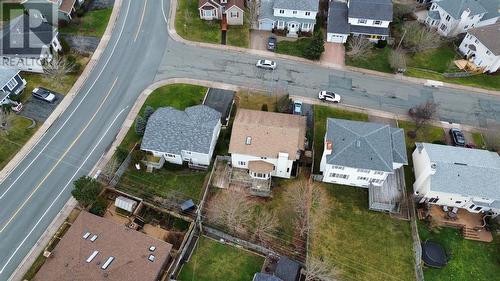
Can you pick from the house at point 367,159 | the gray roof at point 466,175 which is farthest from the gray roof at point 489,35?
the house at point 367,159

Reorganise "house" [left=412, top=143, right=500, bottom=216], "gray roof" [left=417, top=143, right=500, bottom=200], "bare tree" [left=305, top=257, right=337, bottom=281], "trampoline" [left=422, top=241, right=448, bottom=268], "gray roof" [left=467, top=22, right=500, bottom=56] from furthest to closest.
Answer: "gray roof" [left=467, top=22, right=500, bottom=56] < "house" [left=412, top=143, right=500, bottom=216] < "gray roof" [left=417, top=143, right=500, bottom=200] < "trampoline" [left=422, top=241, right=448, bottom=268] < "bare tree" [left=305, top=257, right=337, bottom=281]

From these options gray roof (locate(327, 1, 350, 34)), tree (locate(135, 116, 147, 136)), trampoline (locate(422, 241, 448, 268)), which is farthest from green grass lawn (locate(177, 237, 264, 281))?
gray roof (locate(327, 1, 350, 34))

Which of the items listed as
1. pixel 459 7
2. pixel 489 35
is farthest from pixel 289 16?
pixel 489 35

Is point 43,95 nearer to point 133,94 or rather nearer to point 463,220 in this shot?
point 133,94

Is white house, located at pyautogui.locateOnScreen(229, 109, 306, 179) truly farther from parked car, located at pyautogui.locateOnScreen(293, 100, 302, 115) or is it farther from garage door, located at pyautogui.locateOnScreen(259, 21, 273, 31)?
garage door, located at pyautogui.locateOnScreen(259, 21, 273, 31)

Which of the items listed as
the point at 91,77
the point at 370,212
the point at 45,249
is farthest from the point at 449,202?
the point at 91,77

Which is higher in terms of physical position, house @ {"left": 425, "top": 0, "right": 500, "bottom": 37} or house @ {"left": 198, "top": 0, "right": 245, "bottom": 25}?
house @ {"left": 425, "top": 0, "right": 500, "bottom": 37}

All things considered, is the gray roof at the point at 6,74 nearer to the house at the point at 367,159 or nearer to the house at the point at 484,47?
the house at the point at 367,159

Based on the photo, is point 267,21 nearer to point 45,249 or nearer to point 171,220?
point 171,220

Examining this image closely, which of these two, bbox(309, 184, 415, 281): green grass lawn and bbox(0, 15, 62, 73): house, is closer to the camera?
bbox(309, 184, 415, 281): green grass lawn
